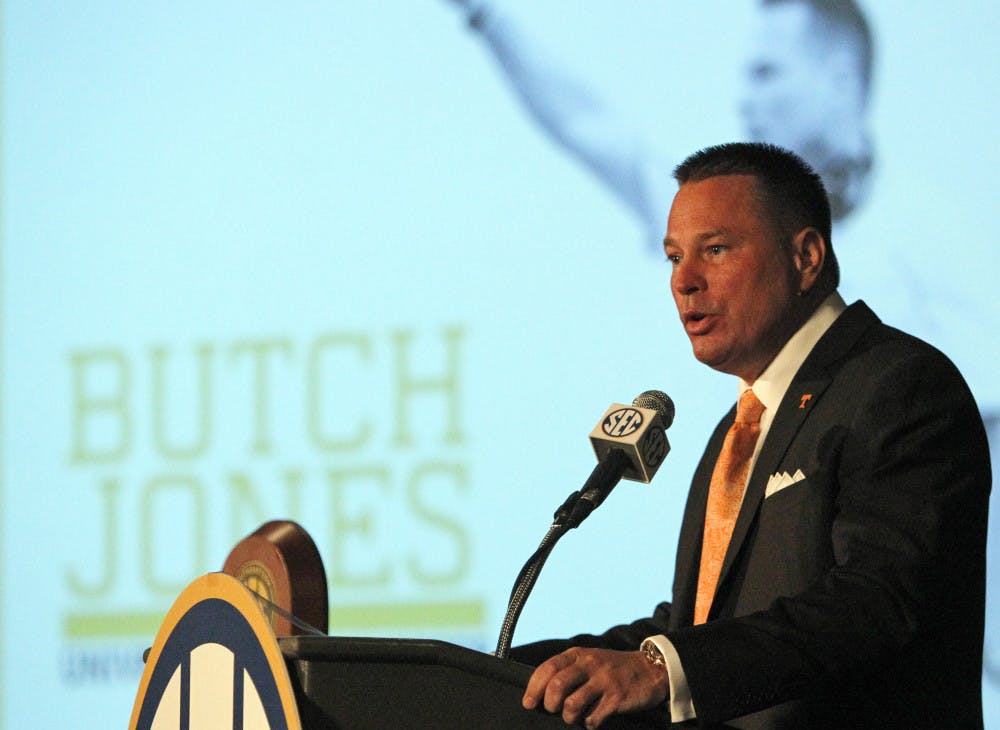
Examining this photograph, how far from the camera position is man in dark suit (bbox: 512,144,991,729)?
1.74 metres

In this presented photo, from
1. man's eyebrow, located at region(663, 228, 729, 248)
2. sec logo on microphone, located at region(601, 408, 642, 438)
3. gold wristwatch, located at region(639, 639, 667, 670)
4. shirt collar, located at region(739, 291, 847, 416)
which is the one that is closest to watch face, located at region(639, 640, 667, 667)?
gold wristwatch, located at region(639, 639, 667, 670)

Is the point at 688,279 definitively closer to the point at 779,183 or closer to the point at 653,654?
the point at 779,183

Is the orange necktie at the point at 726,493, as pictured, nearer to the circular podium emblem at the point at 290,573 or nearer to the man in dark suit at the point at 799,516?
the man in dark suit at the point at 799,516

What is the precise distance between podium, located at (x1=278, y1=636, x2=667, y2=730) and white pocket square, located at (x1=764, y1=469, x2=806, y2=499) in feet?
2.09

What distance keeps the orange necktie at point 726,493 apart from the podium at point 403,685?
74 centimetres

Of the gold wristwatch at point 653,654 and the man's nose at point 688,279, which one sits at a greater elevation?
the man's nose at point 688,279

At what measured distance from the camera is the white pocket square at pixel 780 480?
7.09 ft

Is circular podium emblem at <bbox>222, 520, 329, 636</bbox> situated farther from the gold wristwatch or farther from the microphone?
the gold wristwatch

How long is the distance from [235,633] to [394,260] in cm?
242

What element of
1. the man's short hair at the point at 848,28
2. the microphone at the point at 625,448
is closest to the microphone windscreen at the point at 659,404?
the microphone at the point at 625,448

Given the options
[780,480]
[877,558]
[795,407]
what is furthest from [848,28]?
[877,558]

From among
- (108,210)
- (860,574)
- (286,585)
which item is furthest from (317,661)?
(108,210)

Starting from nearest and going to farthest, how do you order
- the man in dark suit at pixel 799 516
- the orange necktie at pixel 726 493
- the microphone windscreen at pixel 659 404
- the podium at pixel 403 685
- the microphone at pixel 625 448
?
the podium at pixel 403 685 < the man in dark suit at pixel 799 516 < the microphone at pixel 625 448 < the microphone windscreen at pixel 659 404 < the orange necktie at pixel 726 493

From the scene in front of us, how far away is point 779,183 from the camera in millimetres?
2475
